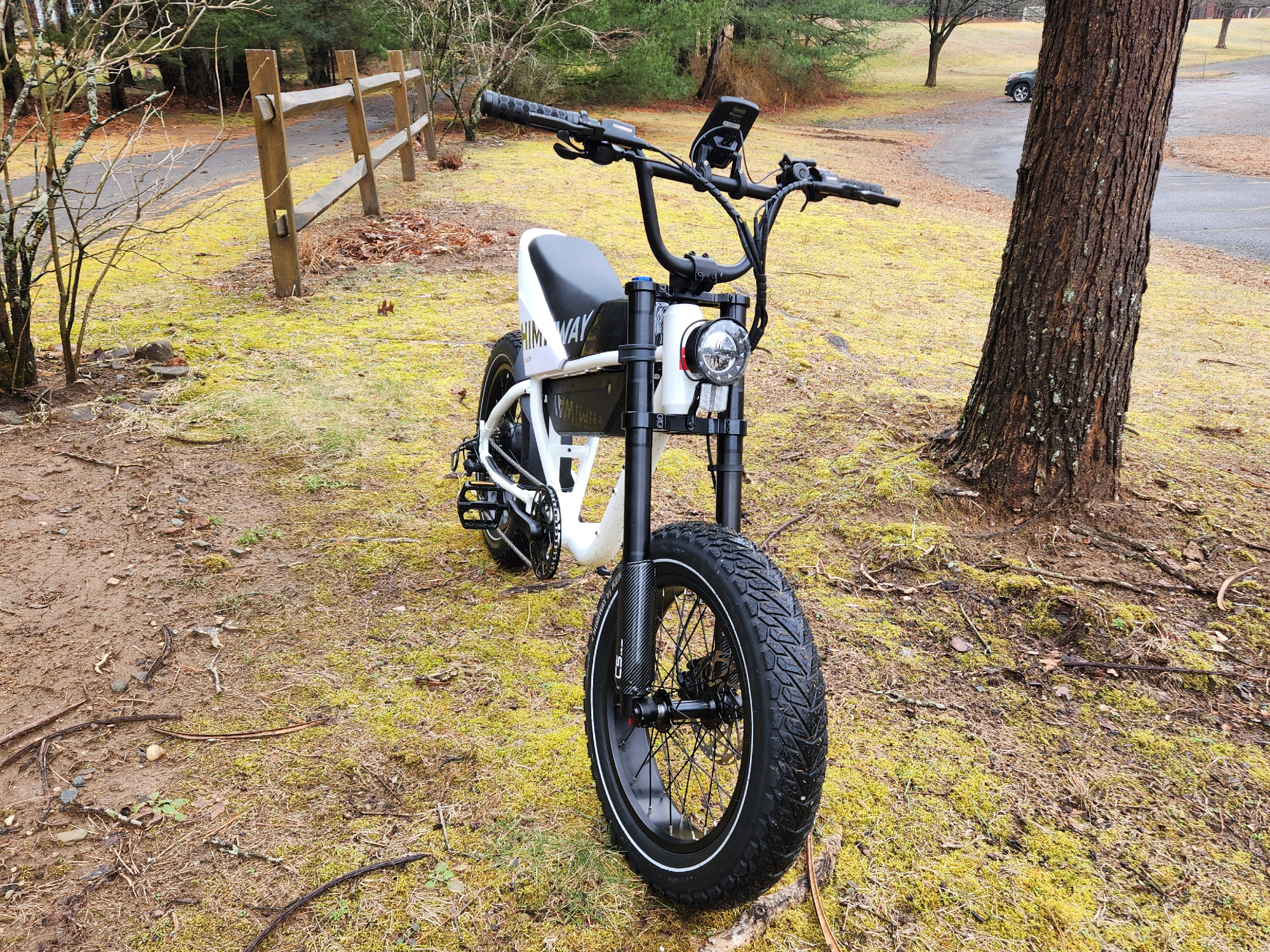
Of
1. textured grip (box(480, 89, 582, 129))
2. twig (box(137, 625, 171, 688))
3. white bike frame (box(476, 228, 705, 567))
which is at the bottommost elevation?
twig (box(137, 625, 171, 688))

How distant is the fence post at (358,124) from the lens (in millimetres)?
8734

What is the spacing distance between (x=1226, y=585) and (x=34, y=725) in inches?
157

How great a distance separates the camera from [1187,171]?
1535cm

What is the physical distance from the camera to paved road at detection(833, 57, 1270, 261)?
35.1 ft

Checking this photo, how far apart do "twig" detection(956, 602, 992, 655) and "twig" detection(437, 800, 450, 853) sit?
6.16ft

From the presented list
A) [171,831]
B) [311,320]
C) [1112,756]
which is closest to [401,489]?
[171,831]

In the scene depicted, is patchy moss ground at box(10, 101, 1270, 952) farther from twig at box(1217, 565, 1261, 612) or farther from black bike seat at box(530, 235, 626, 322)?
black bike seat at box(530, 235, 626, 322)

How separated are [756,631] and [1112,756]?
4.78ft

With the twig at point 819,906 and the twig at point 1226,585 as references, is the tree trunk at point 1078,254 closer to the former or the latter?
the twig at point 1226,585

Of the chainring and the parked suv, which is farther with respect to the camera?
the parked suv

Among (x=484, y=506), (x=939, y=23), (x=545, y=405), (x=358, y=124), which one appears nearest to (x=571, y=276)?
(x=545, y=405)

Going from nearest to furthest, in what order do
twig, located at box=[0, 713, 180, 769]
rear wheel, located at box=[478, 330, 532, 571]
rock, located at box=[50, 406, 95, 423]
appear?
twig, located at box=[0, 713, 180, 769] < rear wheel, located at box=[478, 330, 532, 571] < rock, located at box=[50, 406, 95, 423]

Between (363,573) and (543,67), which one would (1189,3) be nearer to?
(363,573)

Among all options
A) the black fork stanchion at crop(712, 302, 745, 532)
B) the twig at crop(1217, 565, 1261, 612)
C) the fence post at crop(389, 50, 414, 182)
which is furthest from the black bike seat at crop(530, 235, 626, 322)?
the fence post at crop(389, 50, 414, 182)
